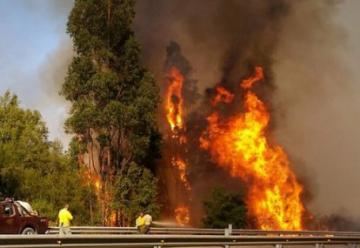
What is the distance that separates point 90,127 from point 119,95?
12.2 ft

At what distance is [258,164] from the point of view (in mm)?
67938

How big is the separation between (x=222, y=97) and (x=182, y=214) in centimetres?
1464

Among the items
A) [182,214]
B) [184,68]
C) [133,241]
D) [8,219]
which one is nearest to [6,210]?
[8,219]

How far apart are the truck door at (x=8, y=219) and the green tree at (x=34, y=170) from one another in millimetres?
21658

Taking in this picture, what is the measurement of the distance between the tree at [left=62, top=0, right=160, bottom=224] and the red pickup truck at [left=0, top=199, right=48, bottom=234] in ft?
75.4

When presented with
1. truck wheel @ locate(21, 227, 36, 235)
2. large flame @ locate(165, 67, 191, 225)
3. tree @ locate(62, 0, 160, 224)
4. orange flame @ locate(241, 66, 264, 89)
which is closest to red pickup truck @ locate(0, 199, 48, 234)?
truck wheel @ locate(21, 227, 36, 235)

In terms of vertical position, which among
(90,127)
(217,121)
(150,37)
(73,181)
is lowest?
(73,181)

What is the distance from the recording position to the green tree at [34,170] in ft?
165

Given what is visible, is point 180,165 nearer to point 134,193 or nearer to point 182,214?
point 182,214

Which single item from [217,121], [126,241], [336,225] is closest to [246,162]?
[217,121]

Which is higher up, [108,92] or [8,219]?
[108,92]

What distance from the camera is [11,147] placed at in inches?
Result: 2269

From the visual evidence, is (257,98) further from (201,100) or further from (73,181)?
(73,181)

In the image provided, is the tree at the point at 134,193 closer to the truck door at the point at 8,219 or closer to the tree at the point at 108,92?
the tree at the point at 108,92
